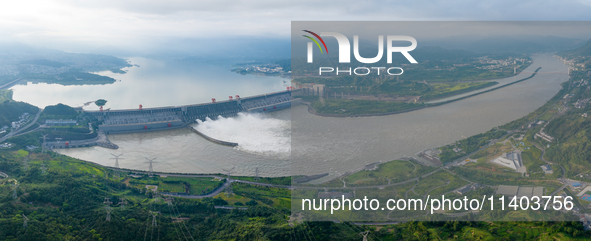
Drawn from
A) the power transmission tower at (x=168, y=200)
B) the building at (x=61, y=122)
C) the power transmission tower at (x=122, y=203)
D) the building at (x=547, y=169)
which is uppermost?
the building at (x=61, y=122)

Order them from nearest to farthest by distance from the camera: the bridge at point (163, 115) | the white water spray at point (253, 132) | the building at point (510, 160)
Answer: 1. the building at point (510, 160)
2. the white water spray at point (253, 132)
3. the bridge at point (163, 115)

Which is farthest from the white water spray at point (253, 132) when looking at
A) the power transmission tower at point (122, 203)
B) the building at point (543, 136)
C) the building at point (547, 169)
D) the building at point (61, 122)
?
the building at point (543, 136)

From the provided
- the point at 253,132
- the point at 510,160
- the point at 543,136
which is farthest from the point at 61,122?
the point at 543,136

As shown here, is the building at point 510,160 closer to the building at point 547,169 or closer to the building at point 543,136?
the building at point 547,169

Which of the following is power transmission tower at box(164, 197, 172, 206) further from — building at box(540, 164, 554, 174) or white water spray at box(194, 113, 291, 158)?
building at box(540, 164, 554, 174)

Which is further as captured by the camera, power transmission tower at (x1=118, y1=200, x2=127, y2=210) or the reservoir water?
the reservoir water

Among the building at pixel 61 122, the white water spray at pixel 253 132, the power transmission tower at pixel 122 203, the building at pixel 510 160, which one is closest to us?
the power transmission tower at pixel 122 203

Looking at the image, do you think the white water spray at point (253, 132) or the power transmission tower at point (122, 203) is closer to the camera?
the power transmission tower at point (122, 203)

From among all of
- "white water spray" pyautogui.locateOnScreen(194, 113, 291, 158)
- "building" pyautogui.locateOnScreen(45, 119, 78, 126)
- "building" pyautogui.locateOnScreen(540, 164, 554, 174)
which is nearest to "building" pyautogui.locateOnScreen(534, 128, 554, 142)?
"building" pyautogui.locateOnScreen(540, 164, 554, 174)
